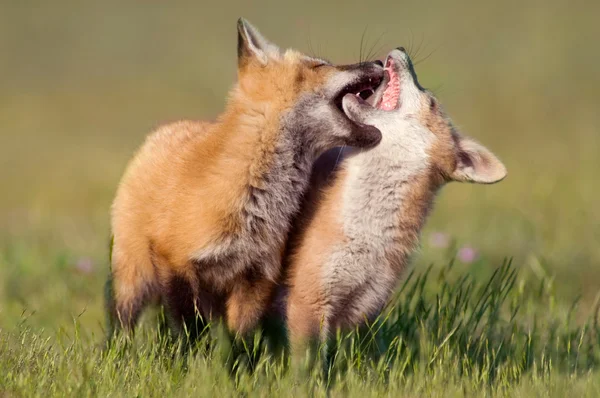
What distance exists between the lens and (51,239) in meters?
8.13

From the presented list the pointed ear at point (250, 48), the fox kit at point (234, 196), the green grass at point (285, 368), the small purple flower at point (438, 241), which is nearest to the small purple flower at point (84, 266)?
the green grass at point (285, 368)

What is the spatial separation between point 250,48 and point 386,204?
121cm

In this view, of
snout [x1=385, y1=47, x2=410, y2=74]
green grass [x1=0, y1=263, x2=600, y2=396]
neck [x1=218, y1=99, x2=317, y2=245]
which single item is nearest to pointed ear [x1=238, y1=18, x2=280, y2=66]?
neck [x1=218, y1=99, x2=317, y2=245]

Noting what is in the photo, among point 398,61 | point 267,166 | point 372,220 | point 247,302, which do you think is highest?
point 398,61

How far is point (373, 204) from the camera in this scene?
4520 millimetres

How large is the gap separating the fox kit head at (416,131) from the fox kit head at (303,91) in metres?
0.09

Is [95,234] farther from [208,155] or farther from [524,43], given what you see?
[524,43]

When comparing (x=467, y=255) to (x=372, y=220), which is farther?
(x=467, y=255)

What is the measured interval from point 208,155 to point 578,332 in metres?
2.74

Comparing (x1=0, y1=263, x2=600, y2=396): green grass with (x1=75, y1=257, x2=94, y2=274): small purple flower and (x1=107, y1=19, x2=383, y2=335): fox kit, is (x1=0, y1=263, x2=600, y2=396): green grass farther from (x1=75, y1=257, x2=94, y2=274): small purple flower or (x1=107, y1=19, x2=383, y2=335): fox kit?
(x1=75, y1=257, x2=94, y2=274): small purple flower

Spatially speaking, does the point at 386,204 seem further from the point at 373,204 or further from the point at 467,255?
the point at 467,255

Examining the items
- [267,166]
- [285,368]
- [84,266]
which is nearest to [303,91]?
[267,166]

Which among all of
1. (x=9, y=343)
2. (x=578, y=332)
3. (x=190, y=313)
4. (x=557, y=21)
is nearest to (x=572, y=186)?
(x=578, y=332)

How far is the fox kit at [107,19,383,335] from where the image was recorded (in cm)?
429
